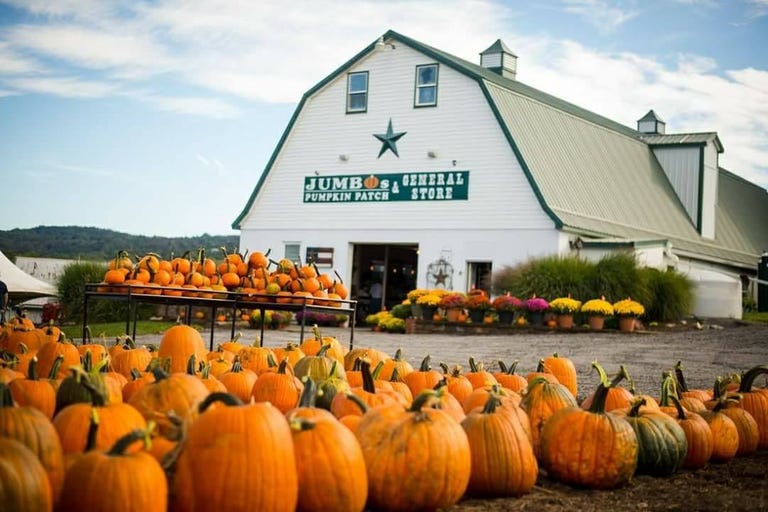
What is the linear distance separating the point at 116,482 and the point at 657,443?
3.46 metres

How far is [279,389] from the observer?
558 cm

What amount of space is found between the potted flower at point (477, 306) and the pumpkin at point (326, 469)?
60.3 feet

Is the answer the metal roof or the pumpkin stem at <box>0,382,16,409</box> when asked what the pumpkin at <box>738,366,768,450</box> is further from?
the metal roof

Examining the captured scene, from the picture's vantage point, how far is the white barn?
85.0ft

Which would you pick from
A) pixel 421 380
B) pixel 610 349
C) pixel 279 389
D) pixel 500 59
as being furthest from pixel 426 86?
pixel 279 389

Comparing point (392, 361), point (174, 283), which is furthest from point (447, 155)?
point (392, 361)

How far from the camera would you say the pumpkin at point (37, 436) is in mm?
3549

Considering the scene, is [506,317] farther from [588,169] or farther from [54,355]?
[54,355]

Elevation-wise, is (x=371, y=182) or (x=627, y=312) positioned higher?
(x=371, y=182)

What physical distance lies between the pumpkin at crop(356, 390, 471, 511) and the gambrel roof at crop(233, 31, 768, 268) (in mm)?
20807

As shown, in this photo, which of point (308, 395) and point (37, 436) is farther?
point (308, 395)

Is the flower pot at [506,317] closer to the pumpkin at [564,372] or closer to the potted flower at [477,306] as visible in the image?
the potted flower at [477,306]

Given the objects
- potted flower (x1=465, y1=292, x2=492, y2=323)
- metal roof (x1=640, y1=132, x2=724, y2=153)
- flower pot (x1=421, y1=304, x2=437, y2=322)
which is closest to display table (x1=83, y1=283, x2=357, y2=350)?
potted flower (x1=465, y1=292, x2=492, y2=323)

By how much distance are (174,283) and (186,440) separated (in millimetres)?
6741
